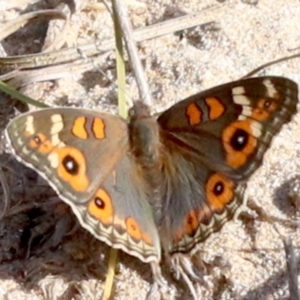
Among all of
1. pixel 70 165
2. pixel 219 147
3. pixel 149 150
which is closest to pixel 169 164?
pixel 149 150

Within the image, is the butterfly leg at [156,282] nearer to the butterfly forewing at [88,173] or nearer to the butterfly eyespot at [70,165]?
the butterfly forewing at [88,173]

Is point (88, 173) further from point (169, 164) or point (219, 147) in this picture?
point (219, 147)

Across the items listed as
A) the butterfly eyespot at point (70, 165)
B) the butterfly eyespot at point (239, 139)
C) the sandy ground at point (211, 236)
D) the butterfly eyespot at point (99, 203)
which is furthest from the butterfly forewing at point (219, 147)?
A: the butterfly eyespot at point (70, 165)

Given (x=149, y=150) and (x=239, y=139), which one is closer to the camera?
(x=239, y=139)

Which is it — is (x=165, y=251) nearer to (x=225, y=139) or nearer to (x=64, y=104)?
(x=225, y=139)

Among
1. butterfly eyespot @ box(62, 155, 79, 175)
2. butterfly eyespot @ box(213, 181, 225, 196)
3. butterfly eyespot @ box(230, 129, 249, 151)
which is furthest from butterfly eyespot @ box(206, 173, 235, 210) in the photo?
butterfly eyespot @ box(62, 155, 79, 175)

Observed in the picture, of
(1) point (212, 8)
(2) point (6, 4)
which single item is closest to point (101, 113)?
(1) point (212, 8)
